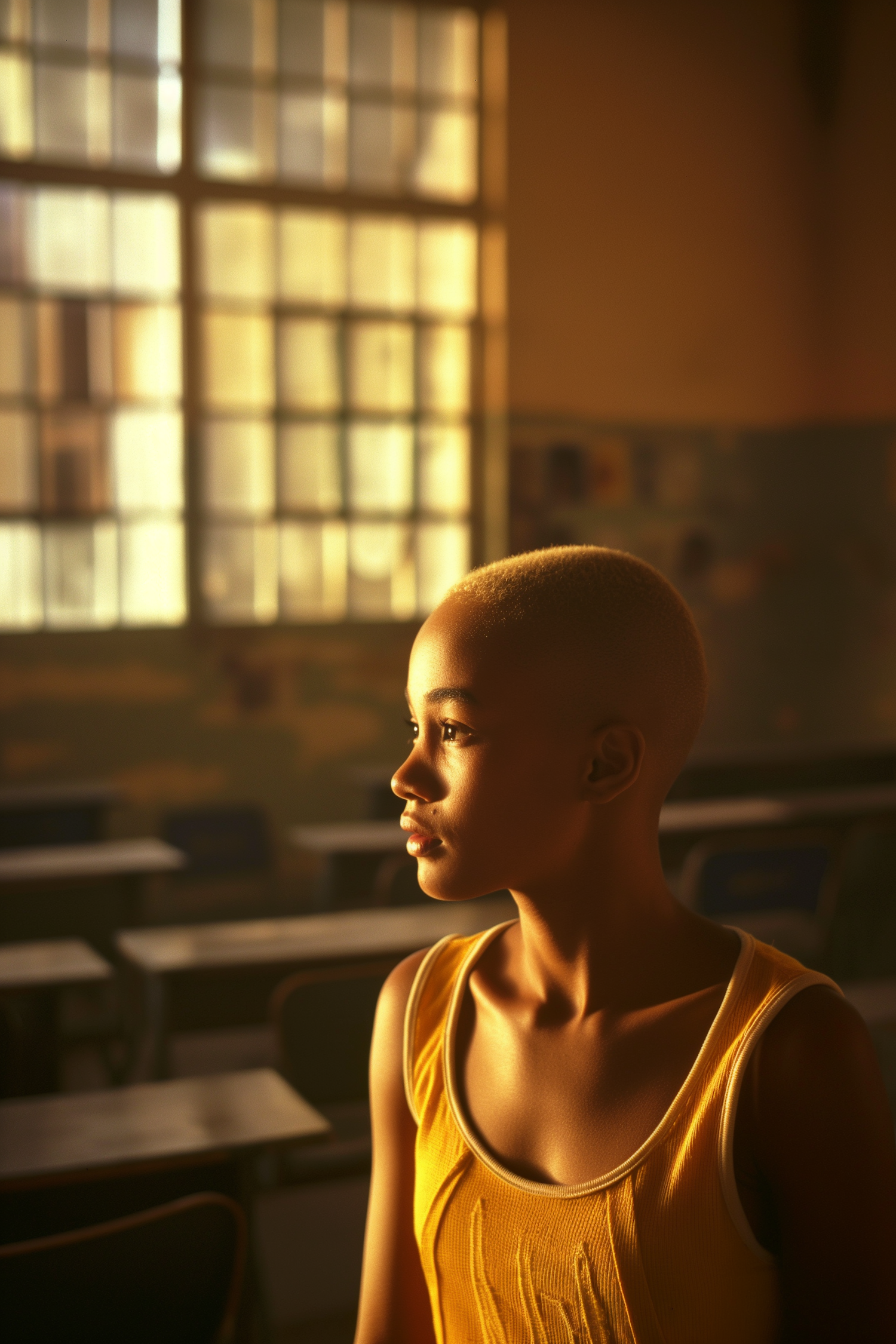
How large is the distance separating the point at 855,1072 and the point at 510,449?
6.27 m

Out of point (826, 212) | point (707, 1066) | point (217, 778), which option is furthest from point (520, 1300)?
point (826, 212)

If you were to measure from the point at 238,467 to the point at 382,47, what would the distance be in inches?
87.5

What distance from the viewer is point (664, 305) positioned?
280 inches

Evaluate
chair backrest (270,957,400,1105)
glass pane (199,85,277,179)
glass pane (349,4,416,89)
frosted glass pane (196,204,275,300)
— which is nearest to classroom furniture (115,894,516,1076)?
chair backrest (270,957,400,1105)

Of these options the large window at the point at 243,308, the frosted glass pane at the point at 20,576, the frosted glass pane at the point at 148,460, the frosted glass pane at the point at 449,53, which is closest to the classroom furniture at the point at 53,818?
the frosted glass pane at the point at 20,576

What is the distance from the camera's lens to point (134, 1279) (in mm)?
1315

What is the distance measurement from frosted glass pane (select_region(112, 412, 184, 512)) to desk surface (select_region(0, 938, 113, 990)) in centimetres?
382

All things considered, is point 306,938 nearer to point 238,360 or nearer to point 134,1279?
point 134,1279

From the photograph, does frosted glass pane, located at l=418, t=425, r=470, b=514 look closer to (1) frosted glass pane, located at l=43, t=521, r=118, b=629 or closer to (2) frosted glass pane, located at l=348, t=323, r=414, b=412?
(2) frosted glass pane, located at l=348, t=323, r=414, b=412

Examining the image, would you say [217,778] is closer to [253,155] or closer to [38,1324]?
[253,155]

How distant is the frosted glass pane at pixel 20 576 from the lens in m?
6.07

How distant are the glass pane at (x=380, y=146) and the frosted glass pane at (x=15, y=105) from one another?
153cm

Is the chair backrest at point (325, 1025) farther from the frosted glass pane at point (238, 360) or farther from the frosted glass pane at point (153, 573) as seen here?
the frosted glass pane at point (238, 360)

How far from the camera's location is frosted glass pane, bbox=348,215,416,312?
660 centimetres
